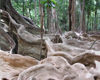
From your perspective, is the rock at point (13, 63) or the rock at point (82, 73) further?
the rock at point (13, 63)

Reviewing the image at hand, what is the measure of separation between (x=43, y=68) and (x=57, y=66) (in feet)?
0.70

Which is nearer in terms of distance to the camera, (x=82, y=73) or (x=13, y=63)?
(x=82, y=73)

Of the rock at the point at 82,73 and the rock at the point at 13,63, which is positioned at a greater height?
the rock at the point at 82,73

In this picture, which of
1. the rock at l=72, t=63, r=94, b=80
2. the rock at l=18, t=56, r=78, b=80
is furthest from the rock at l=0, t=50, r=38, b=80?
the rock at l=72, t=63, r=94, b=80

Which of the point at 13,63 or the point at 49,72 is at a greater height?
the point at 49,72

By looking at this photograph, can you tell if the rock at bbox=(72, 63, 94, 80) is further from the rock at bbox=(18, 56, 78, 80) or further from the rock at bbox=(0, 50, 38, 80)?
the rock at bbox=(0, 50, 38, 80)

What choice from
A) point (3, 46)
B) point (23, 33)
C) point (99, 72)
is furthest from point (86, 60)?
point (3, 46)

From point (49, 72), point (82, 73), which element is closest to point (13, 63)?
point (49, 72)

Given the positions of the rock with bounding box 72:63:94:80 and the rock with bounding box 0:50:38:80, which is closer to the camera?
the rock with bounding box 72:63:94:80

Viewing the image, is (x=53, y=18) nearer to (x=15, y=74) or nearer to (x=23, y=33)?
(x=23, y=33)

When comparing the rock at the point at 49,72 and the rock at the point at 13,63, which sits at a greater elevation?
the rock at the point at 49,72

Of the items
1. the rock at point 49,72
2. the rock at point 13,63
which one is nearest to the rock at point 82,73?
the rock at point 49,72

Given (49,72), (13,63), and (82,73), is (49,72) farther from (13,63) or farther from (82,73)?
(13,63)

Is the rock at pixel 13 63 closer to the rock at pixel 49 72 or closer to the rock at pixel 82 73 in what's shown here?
the rock at pixel 49 72
